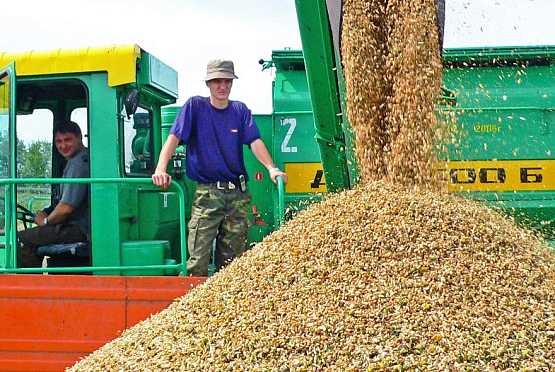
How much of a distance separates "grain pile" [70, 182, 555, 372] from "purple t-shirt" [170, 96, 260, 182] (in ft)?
3.10

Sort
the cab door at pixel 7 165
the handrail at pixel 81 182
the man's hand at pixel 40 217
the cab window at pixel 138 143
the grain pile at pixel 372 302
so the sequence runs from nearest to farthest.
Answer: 1. the grain pile at pixel 372 302
2. the handrail at pixel 81 182
3. the cab door at pixel 7 165
4. the man's hand at pixel 40 217
5. the cab window at pixel 138 143

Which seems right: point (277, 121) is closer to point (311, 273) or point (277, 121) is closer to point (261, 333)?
point (311, 273)

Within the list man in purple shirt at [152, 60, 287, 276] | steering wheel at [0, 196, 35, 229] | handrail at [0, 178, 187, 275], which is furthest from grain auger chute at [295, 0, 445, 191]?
steering wheel at [0, 196, 35, 229]

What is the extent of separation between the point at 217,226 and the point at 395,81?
1.64m

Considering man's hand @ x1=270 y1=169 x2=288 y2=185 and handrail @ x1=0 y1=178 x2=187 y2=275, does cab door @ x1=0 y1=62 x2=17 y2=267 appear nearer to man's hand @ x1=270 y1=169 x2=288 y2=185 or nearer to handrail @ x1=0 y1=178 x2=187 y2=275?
handrail @ x1=0 y1=178 x2=187 y2=275

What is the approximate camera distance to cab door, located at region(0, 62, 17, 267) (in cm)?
401

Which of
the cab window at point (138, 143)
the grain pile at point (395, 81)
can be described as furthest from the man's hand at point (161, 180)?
the grain pile at point (395, 81)

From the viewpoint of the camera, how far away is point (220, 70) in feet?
14.9

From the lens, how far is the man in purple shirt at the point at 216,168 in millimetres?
4480

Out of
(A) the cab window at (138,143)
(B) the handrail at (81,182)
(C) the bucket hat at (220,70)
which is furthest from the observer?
(C) the bucket hat at (220,70)

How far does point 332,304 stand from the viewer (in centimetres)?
306

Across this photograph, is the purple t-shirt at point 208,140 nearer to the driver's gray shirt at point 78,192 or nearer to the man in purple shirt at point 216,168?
the man in purple shirt at point 216,168

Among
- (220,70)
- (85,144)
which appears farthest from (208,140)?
(85,144)

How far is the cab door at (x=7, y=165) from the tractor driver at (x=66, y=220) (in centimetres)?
16
